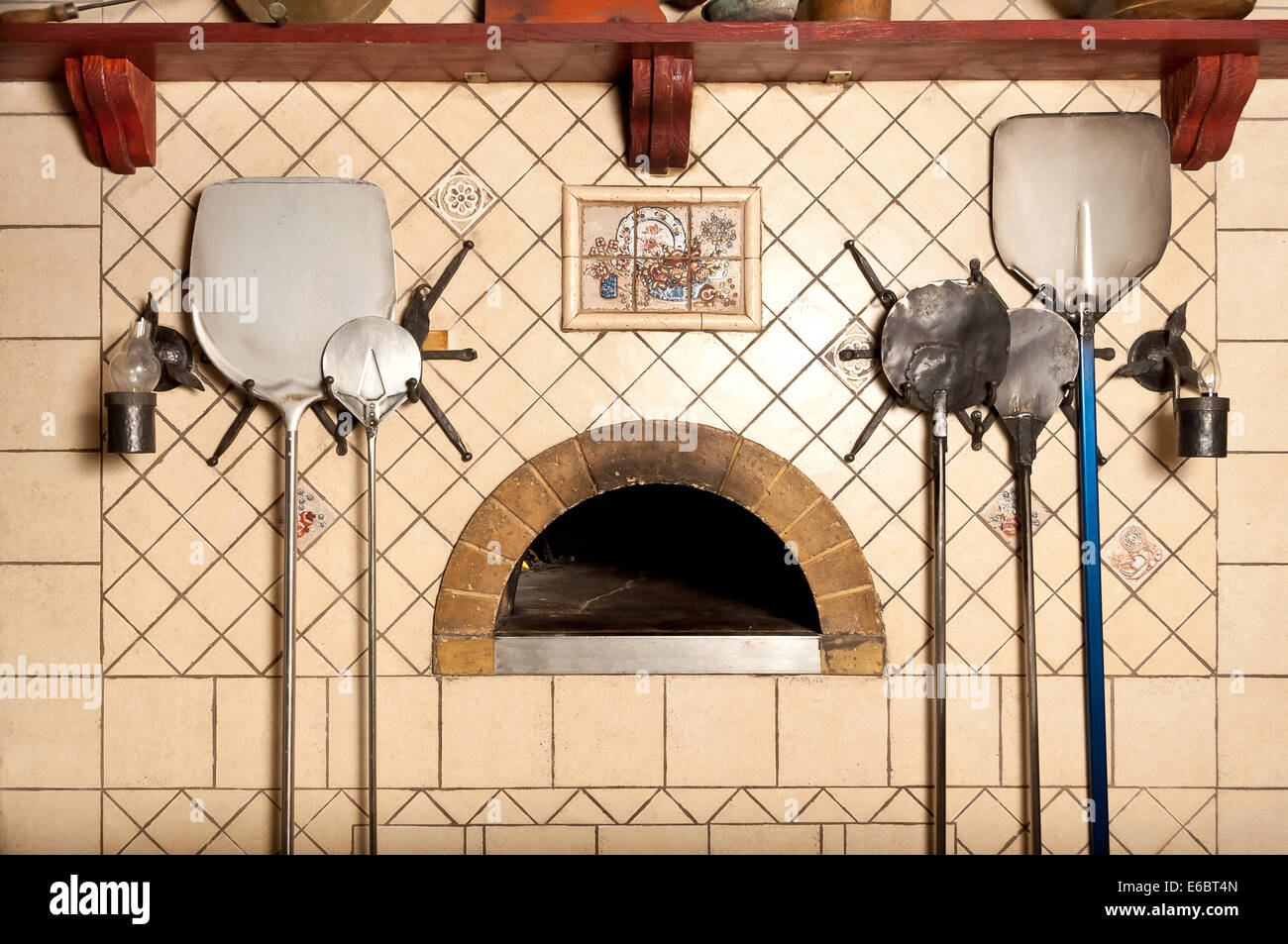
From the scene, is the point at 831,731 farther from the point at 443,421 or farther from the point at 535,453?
the point at 443,421

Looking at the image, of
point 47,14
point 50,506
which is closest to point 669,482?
point 50,506

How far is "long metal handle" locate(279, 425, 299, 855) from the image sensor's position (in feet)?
6.05

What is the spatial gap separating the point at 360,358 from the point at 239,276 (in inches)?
13.4

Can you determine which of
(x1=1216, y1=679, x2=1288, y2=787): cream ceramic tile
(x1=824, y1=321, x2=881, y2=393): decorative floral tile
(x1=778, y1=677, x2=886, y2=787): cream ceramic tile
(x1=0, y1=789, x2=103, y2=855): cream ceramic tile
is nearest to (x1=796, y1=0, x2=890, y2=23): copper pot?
(x1=824, y1=321, x2=881, y2=393): decorative floral tile

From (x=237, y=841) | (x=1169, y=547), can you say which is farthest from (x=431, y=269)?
(x=1169, y=547)

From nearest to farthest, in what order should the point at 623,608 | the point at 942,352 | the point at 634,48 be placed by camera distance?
the point at 634,48 → the point at 942,352 → the point at 623,608

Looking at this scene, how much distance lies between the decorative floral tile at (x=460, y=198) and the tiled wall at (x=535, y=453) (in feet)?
0.07

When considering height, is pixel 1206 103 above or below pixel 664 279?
above

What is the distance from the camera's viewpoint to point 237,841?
6.47ft

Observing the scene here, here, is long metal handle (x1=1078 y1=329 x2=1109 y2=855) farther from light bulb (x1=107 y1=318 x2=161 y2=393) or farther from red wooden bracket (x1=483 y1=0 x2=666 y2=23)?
light bulb (x1=107 y1=318 x2=161 y2=393)

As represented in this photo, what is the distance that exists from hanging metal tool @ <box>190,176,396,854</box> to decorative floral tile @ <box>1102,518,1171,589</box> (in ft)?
5.57

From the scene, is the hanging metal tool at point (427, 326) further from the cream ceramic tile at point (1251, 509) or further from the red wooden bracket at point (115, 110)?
the cream ceramic tile at point (1251, 509)

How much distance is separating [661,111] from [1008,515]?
1.17 m

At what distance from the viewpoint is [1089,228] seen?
195cm
